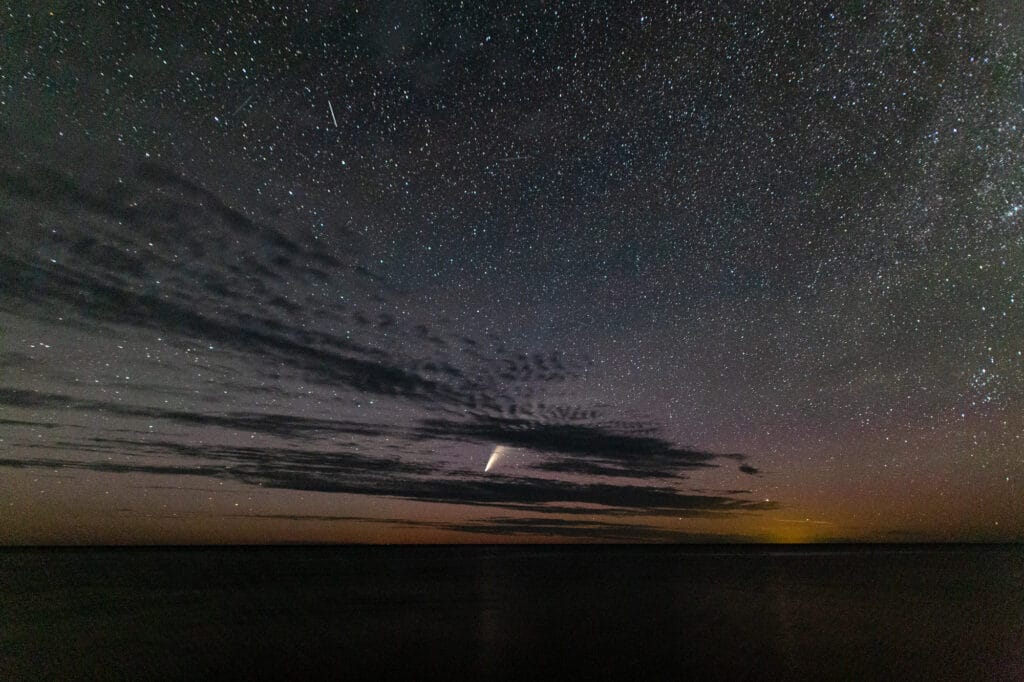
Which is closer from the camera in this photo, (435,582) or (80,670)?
(80,670)

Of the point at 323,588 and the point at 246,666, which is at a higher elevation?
the point at 246,666

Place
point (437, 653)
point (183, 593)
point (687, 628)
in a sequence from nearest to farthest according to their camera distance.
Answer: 1. point (437, 653)
2. point (687, 628)
3. point (183, 593)

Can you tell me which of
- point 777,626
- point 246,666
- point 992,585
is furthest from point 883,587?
point 246,666

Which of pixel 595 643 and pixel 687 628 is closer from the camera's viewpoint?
pixel 595 643

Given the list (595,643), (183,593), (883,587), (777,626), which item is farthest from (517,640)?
(883,587)

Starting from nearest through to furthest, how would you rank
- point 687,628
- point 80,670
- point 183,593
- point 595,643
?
point 80,670, point 595,643, point 687,628, point 183,593

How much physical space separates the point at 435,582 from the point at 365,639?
719 inches

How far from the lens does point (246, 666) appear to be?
11.4 m

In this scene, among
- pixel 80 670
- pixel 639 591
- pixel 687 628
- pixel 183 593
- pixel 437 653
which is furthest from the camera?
pixel 183 593

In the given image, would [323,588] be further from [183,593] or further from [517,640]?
[517,640]

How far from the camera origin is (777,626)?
16094 mm

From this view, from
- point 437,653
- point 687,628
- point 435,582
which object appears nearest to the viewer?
point 437,653

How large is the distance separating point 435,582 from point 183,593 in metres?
12.2

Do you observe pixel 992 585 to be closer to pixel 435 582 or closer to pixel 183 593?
pixel 435 582
